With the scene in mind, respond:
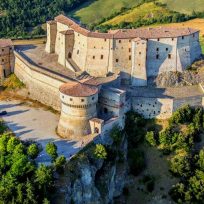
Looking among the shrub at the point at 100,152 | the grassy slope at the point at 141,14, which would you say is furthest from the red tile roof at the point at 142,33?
the grassy slope at the point at 141,14

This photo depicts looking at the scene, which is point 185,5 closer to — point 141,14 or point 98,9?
point 141,14

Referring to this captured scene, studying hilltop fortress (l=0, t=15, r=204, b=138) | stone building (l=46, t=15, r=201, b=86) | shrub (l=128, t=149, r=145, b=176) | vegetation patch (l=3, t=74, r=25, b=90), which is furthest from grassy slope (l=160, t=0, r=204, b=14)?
shrub (l=128, t=149, r=145, b=176)

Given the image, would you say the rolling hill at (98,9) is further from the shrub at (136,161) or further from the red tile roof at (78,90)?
the shrub at (136,161)

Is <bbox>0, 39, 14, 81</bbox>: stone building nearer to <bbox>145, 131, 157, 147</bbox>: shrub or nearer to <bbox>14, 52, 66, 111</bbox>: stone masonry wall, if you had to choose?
<bbox>14, 52, 66, 111</bbox>: stone masonry wall

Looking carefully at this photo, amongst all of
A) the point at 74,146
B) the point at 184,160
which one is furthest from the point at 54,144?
the point at 184,160

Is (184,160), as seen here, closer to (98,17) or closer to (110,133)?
(110,133)

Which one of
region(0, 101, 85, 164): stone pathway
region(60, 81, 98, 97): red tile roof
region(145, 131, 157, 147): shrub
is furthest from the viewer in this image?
region(145, 131, 157, 147): shrub

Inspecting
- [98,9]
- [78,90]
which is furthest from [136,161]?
[98,9]
